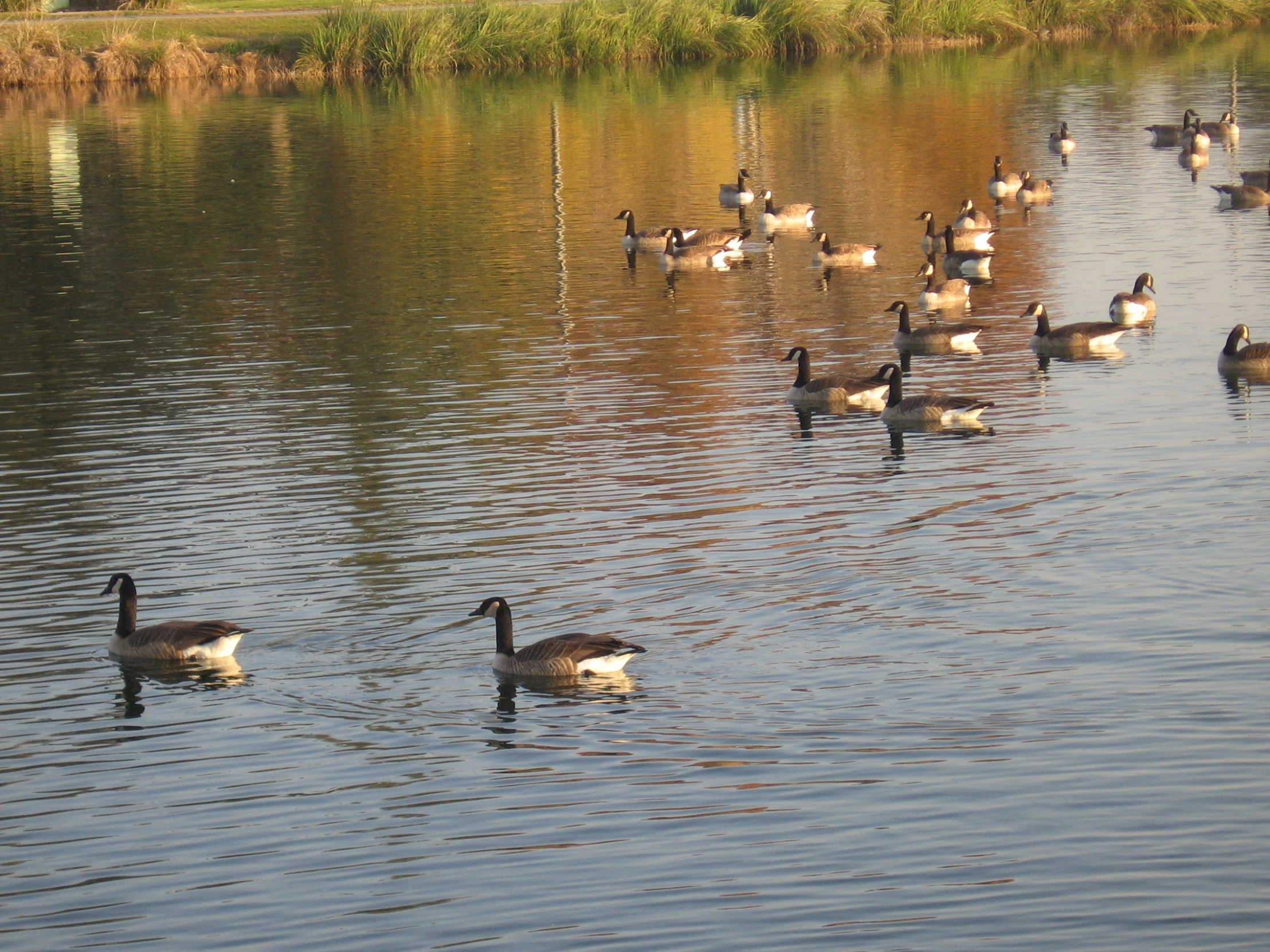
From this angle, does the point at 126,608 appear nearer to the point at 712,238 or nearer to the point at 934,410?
the point at 934,410

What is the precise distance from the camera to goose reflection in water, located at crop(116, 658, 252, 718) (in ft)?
46.4

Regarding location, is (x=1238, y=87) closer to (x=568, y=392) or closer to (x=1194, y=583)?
(x=568, y=392)

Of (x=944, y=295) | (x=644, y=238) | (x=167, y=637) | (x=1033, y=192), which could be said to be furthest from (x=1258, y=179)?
(x=167, y=637)

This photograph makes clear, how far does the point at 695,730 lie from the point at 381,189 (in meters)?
31.9

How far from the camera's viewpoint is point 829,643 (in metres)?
14.1

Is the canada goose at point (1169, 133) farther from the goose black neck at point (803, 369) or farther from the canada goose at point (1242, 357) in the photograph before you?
the goose black neck at point (803, 369)

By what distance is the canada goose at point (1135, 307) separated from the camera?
26047 millimetres

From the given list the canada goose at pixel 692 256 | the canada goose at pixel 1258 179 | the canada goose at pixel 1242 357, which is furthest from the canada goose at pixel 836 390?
the canada goose at pixel 1258 179

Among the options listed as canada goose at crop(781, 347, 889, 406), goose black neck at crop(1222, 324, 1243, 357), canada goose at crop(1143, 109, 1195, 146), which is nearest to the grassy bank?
canada goose at crop(1143, 109, 1195, 146)

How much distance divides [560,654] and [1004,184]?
28379mm

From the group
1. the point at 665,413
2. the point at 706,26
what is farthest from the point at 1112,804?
the point at 706,26

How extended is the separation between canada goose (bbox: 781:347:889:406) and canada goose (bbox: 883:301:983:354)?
9.06 feet

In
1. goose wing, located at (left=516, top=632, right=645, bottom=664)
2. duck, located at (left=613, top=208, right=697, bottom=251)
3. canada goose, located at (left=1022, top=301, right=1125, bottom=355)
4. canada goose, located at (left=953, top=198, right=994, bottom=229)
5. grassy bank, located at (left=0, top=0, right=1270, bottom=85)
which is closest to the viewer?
goose wing, located at (left=516, top=632, right=645, bottom=664)

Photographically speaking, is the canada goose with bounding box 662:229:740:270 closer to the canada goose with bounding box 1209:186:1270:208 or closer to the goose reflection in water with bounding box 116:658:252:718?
the canada goose with bounding box 1209:186:1270:208
